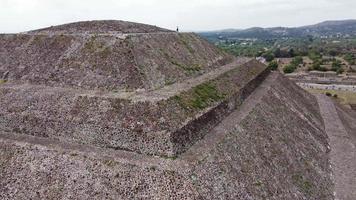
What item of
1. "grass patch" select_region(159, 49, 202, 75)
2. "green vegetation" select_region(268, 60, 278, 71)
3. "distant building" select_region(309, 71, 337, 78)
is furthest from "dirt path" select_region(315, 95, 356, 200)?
"distant building" select_region(309, 71, 337, 78)

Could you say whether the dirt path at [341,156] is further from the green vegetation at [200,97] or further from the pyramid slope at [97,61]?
the pyramid slope at [97,61]

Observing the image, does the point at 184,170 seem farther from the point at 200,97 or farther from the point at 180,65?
the point at 180,65

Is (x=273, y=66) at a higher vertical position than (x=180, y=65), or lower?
lower

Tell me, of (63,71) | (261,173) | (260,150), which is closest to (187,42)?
(63,71)

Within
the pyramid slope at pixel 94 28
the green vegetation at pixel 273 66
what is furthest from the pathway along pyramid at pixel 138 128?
the green vegetation at pixel 273 66

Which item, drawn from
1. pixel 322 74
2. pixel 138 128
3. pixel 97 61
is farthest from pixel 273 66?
pixel 138 128

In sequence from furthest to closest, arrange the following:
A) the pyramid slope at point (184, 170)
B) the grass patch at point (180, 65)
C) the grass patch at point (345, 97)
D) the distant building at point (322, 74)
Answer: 1. the distant building at point (322, 74)
2. the grass patch at point (345, 97)
3. the grass patch at point (180, 65)
4. the pyramid slope at point (184, 170)

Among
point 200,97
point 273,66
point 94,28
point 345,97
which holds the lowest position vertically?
point 345,97
